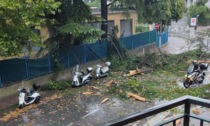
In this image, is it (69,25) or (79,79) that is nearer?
(69,25)

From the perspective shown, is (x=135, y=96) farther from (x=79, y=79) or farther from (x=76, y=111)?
(x=79, y=79)

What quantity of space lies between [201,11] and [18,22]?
40837 millimetres

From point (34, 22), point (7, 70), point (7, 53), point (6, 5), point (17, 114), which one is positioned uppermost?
point (6, 5)

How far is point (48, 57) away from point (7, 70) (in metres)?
2.52

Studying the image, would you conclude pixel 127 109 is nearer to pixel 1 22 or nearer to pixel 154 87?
pixel 154 87

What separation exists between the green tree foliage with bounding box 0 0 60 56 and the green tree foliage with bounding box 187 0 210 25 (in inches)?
1550

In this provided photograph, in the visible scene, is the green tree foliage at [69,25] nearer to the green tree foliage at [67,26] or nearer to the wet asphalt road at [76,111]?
the green tree foliage at [67,26]

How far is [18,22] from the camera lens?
8742mm

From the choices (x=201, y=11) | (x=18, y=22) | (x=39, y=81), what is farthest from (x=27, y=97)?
(x=201, y=11)

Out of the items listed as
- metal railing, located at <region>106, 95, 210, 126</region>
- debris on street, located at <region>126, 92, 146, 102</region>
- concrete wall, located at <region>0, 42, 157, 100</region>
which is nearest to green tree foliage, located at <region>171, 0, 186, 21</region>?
concrete wall, located at <region>0, 42, 157, 100</region>

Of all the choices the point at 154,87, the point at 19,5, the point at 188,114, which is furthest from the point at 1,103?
the point at 188,114

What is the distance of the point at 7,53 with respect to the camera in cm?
943

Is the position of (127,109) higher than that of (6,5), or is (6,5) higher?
(6,5)

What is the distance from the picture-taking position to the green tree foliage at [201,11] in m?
44.0
